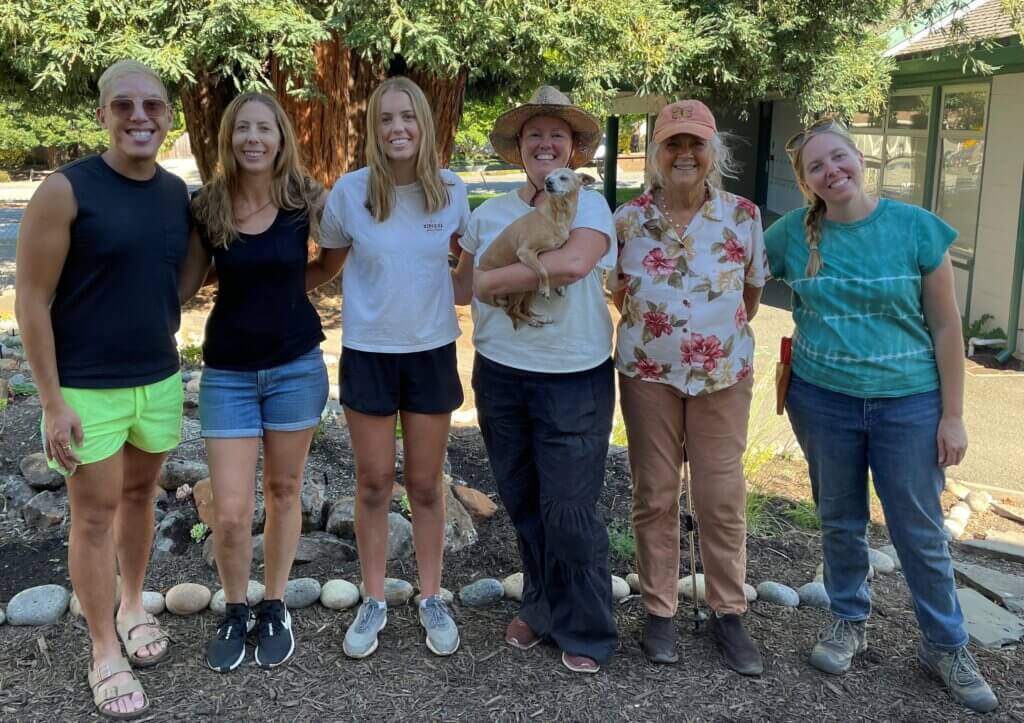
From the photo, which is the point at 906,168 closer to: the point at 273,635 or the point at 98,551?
the point at 273,635

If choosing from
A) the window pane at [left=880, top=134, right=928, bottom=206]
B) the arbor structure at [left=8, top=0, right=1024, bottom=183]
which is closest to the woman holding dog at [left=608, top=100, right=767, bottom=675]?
the arbor structure at [left=8, top=0, right=1024, bottom=183]

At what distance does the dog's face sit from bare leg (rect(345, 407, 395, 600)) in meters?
0.99

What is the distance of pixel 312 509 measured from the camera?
4.32m

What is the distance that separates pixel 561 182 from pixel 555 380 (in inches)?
25.6

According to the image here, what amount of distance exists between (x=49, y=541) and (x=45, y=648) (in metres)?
0.99

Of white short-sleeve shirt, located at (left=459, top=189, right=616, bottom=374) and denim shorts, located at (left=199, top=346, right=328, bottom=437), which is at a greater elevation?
white short-sleeve shirt, located at (left=459, top=189, right=616, bottom=374)

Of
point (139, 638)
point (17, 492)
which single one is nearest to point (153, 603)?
point (139, 638)

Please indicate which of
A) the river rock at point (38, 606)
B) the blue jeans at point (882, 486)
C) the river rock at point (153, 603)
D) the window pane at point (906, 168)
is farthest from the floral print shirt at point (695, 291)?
the window pane at point (906, 168)

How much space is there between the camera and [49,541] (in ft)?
14.2

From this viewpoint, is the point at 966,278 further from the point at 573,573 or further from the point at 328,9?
the point at 573,573

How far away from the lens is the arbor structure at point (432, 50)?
7086mm

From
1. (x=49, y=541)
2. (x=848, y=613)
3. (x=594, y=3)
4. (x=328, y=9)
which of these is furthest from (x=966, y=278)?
(x=49, y=541)

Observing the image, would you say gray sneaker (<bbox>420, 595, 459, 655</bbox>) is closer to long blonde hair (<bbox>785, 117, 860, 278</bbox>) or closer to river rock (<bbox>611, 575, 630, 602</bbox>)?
river rock (<bbox>611, 575, 630, 602</bbox>)

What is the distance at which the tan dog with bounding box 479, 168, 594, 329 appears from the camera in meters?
2.87
